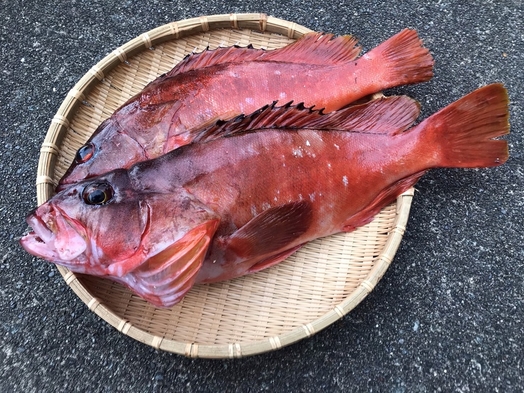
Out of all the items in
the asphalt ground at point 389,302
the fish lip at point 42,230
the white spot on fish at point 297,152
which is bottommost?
the asphalt ground at point 389,302

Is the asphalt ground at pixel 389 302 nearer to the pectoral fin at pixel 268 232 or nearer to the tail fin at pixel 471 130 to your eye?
the tail fin at pixel 471 130

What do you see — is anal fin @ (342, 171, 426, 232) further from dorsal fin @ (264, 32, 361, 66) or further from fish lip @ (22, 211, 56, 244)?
fish lip @ (22, 211, 56, 244)

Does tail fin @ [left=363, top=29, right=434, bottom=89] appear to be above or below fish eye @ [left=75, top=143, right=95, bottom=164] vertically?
below

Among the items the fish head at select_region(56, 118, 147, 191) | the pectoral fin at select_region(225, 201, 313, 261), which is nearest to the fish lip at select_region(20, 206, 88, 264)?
the fish head at select_region(56, 118, 147, 191)

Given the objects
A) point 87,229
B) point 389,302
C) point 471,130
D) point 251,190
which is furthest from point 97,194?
point 471,130

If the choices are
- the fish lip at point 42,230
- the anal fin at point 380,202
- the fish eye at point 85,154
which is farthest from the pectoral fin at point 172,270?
the anal fin at point 380,202

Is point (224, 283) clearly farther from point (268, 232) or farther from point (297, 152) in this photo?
point (297, 152)

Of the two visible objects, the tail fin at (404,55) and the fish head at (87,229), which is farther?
the tail fin at (404,55)

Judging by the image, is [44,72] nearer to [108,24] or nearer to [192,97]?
[108,24]
